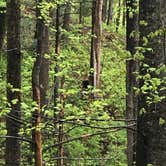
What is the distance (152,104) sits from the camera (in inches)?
189

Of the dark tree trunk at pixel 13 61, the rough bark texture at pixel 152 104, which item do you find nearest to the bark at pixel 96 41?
the dark tree trunk at pixel 13 61

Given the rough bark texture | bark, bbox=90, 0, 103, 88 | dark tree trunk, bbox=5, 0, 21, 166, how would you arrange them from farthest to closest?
bark, bbox=90, 0, 103, 88 < dark tree trunk, bbox=5, 0, 21, 166 < the rough bark texture

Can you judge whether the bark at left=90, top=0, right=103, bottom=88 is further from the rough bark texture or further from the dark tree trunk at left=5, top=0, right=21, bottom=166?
the rough bark texture

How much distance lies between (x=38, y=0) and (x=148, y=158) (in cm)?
590

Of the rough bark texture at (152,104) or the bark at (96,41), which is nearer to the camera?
the rough bark texture at (152,104)

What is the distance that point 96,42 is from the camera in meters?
19.3

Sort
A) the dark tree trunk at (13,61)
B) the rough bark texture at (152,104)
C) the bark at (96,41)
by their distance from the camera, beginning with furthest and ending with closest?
1. the bark at (96,41)
2. the dark tree trunk at (13,61)
3. the rough bark texture at (152,104)

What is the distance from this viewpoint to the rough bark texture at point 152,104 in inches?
186

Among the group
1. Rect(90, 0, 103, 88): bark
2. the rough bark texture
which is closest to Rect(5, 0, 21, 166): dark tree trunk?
the rough bark texture

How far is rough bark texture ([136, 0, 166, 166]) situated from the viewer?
4.72 meters

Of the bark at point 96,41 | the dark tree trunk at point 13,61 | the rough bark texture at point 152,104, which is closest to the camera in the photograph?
the rough bark texture at point 152,104

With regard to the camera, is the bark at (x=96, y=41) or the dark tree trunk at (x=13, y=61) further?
the bark at (x=96, y=41)

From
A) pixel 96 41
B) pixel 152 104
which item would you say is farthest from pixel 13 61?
pixel 96 41

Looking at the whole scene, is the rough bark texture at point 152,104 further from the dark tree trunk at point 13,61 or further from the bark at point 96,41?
the bark at point 96,41
